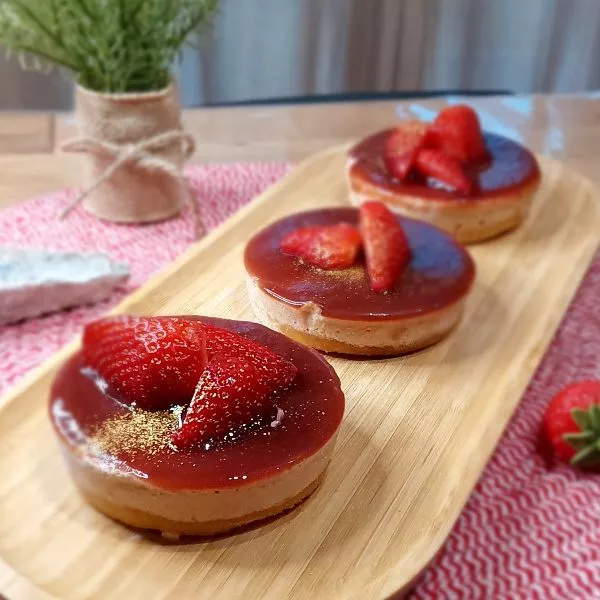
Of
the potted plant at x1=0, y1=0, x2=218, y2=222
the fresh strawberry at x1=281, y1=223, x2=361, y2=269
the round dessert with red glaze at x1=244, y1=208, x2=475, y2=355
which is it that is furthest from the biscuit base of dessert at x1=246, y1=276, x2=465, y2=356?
the potted plant at x1=0, y1=0, x2=218, y2=222

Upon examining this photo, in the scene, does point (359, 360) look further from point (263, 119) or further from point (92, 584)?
point (263, 119)

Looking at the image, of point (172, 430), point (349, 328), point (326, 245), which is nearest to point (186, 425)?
point (172, 430)

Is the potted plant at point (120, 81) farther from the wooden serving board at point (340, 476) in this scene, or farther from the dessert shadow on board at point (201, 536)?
the dessert shadow on board at point (201, 536)

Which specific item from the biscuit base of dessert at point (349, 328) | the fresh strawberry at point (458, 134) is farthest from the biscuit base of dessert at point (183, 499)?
the fresh strawberry at point (458, 134)

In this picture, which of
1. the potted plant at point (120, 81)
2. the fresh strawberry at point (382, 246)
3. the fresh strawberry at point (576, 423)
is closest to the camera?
the fresh strawberry at point (576, 423)

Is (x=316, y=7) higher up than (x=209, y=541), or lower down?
higher up

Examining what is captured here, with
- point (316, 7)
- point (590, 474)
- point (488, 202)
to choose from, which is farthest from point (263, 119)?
point (590, 474)
